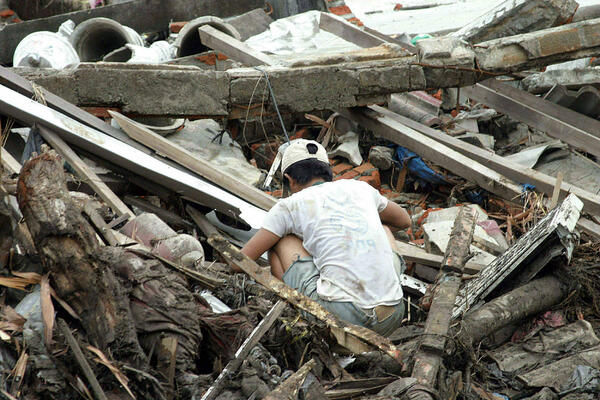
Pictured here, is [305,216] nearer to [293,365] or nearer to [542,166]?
[293,365]

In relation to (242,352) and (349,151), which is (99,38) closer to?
(349,151)

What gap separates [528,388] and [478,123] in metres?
4.44

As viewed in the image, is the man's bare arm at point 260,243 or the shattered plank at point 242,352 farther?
the man's bare arm at point 260,243

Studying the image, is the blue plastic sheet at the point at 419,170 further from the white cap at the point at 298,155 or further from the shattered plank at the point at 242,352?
the shattered plank at the point at 242,352

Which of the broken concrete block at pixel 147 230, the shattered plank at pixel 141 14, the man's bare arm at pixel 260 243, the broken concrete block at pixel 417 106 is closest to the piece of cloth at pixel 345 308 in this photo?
the man's bare arm at pixel 260 243

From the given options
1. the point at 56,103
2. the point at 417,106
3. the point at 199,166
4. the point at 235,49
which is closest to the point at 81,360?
the point at 199,166

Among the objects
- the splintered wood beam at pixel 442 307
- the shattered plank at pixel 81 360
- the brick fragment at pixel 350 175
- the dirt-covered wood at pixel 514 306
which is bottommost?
the dirt-covered wood at pixel 514 306

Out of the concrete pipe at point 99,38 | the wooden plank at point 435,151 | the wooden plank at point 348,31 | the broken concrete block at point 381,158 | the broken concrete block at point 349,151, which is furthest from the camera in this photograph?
the concrete pipe at point 99,38

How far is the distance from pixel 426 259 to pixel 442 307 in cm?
153

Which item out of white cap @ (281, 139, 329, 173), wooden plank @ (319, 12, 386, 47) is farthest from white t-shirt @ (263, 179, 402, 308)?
wooden plank @ (319, 12, 386, 47)

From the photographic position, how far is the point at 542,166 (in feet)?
22.4

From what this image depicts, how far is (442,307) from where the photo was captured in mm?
3416

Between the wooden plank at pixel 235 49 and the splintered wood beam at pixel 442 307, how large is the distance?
322 cm

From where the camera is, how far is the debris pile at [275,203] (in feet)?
9.31
